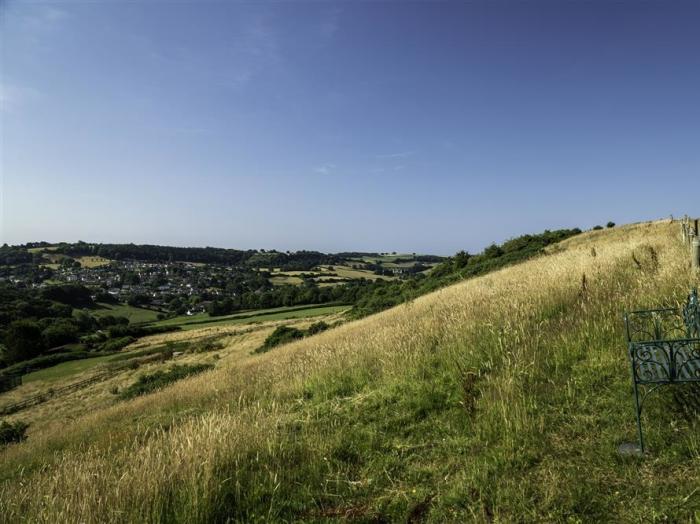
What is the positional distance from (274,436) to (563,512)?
2791mm

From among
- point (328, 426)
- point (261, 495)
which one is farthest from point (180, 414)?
point (261, 495)

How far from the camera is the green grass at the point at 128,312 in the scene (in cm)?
9419

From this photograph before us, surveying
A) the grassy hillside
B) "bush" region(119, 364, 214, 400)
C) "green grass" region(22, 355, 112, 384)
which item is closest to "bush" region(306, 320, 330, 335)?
"bush" region(119, 364, 214, 400)

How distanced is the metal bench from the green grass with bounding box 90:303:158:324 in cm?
10257

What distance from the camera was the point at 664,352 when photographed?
10.7 ft

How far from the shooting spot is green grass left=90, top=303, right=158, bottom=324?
94188mm

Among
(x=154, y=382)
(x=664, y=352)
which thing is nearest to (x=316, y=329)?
(x=154, y=382)

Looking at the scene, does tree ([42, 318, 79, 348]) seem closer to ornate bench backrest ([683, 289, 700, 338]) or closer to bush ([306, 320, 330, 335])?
bush ([306, 320, 330, 335])

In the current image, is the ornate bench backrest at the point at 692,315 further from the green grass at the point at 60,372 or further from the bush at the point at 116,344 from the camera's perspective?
the bush at the point at 116,344

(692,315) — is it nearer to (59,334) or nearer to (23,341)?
(23,341)

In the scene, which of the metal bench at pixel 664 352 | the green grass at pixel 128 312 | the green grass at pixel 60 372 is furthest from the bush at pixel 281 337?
the green grass at pixel 128 312

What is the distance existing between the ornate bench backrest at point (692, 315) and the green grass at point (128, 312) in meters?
103

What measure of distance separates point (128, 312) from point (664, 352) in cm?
11718

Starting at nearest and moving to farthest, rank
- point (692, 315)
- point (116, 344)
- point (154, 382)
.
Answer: point (692, 315)
point (154, 382)
point (116, 344)
